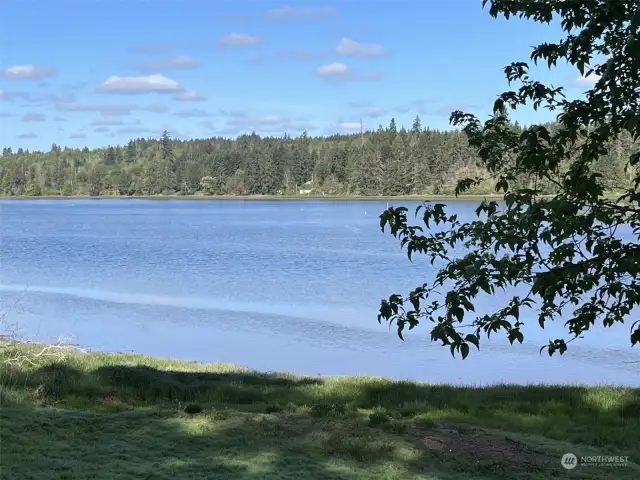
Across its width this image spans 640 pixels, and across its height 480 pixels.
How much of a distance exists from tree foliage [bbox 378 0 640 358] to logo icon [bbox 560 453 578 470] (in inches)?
74.0

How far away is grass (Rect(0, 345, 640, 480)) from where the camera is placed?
4.48 metres

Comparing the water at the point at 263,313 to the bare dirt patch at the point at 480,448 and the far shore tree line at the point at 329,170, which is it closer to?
the bare dirt patch at the point at 480,448

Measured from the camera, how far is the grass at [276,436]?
4.48 m

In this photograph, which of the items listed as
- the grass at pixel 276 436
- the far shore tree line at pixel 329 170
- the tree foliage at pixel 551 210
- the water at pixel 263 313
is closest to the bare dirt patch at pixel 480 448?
the grass at pixel 276 436

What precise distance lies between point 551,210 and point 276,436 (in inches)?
121

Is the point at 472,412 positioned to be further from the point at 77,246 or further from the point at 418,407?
the point at 77,246

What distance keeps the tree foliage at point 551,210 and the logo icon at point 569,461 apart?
1.88 meters

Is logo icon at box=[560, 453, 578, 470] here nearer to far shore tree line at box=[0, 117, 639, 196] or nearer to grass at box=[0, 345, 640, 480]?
grass at box=[0, 345, 640, 480]

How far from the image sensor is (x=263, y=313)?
69.3 feet

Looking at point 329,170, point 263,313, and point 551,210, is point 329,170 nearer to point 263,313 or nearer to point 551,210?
point 263,313

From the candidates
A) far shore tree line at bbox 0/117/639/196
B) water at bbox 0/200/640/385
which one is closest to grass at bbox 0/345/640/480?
water at bbox 0/200/640/385

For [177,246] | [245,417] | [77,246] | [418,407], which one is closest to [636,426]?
[418,407]

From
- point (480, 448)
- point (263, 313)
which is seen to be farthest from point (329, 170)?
point (480, 448)

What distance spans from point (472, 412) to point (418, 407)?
0.66 meters
